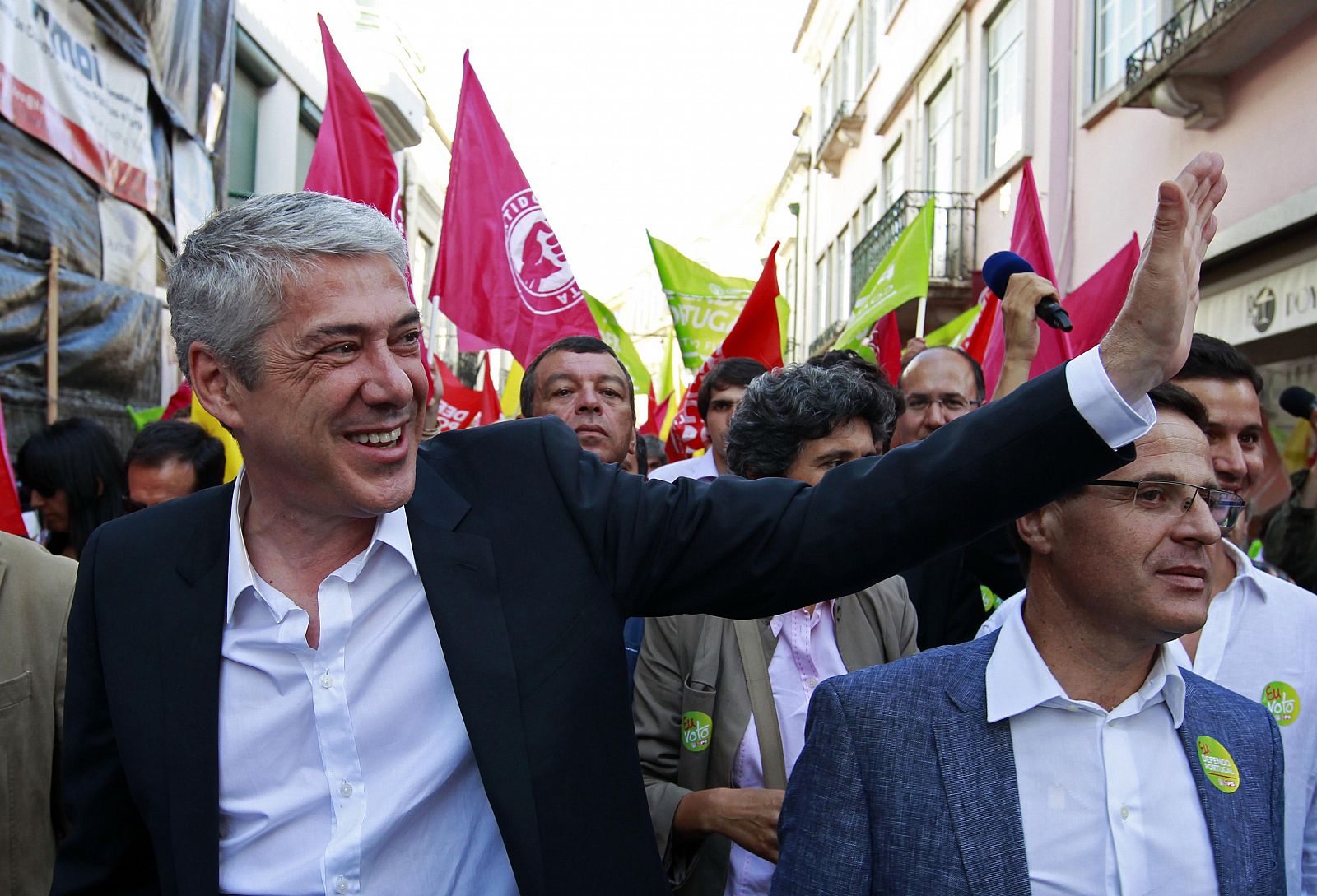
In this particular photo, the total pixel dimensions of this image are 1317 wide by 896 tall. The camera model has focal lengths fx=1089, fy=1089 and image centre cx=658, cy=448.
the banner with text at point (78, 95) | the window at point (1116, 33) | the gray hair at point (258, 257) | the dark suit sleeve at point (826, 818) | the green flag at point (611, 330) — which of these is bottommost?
the dark suit sleeve at point (826, 818)

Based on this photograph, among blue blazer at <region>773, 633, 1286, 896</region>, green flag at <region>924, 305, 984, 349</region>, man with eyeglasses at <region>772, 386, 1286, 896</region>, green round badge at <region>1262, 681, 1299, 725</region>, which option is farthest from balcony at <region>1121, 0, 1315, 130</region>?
blue blazer at <region>773, 633, 1286, 896</region>

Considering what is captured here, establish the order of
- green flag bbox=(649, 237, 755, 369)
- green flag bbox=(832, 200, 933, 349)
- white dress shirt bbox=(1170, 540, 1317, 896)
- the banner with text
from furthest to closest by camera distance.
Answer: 1. green flag bbox=(649, 237, 755, 369)
2. the banner with text
3. green flag bbox=(832, 200, 933, 349)
4. white dress shirt bbox=(1170, 540, 1317, 896)

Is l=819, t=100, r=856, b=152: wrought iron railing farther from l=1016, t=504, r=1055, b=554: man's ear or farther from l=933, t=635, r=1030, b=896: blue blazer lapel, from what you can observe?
l=933, t=635, r=1030, b=896: blue blazer lapel

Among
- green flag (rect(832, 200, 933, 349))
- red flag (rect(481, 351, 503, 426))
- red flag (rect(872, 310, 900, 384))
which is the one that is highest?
green flag (rect(832, 200, 933, 349))

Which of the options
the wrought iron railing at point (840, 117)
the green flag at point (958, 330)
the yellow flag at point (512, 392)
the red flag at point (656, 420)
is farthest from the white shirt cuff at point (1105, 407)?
the wrought iron railing at point (840, 117)

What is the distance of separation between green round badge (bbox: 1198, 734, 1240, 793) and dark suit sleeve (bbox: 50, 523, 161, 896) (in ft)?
6.02

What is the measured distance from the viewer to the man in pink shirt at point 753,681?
2424 mm

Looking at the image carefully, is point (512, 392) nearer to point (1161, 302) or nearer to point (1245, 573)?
point (1245, 573)

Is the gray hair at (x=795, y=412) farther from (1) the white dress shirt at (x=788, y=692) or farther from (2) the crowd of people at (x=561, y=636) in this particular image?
(2) the crowd of people at (x=561, y=636)

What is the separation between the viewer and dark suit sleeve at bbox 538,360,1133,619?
1418 millimetres

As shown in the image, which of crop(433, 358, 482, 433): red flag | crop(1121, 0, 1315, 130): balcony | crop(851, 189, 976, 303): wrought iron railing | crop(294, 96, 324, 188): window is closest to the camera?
crop(1121, 0, 1315, 130): balcony

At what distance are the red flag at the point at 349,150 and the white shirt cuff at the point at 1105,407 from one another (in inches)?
161

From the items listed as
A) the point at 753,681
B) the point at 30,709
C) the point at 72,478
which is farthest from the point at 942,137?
the point at 30,709

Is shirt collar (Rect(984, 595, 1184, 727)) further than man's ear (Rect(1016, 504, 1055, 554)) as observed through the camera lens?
No
